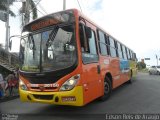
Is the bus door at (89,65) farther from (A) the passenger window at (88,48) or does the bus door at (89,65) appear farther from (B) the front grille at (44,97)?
(B) the front grille at (44,97)

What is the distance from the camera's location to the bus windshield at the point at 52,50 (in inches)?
301

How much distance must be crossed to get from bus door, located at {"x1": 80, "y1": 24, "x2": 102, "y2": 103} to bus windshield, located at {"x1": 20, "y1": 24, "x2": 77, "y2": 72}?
0.38 metres

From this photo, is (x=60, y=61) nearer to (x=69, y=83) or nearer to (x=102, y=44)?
(x=69, y=83)

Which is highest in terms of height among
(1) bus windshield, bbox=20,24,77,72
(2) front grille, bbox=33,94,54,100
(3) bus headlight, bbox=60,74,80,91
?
(1) bus windshield, bbox=20,24,77,72

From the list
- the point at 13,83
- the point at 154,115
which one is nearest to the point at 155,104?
the point at 154,115

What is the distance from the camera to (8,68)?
75.6 ft

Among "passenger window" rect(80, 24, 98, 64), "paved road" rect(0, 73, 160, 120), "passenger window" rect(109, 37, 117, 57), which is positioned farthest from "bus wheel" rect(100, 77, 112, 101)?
"passenger window" rect(109, 37, 117, 57)

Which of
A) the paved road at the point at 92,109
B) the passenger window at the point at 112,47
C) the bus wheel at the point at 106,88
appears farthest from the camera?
the passenger window at the point at 112,47

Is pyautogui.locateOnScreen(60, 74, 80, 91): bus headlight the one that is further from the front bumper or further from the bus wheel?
the bus wheel

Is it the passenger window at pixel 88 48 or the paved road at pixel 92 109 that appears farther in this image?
the paved road at pixel 92 109

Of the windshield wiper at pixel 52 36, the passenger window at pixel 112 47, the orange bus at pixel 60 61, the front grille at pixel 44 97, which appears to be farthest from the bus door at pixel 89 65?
the passenger window at pixel 112 47

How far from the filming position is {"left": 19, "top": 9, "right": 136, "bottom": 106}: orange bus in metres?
7.48

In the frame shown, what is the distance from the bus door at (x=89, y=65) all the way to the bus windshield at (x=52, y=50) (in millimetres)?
382

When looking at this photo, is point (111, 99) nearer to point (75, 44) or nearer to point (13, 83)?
point (75, 44)
